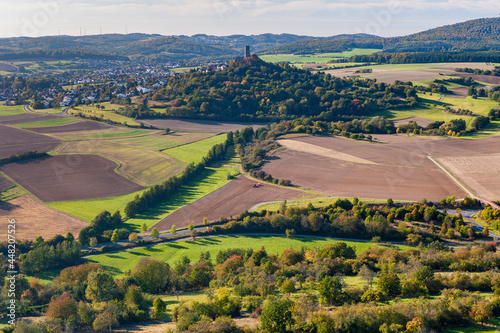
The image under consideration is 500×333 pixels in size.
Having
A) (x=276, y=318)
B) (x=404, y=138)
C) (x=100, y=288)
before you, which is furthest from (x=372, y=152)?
(x=100, y=288)

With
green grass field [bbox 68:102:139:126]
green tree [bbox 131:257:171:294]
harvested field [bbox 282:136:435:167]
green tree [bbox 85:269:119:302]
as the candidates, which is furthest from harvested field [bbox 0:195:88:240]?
green grass field [bbox 68:102:139:126]

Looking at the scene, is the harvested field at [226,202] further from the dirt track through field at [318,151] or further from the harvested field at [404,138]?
the harvested field at [404,138]

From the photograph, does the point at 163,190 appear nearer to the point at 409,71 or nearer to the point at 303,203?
the point at 303,203

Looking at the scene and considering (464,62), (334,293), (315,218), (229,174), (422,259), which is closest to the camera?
(334,293)

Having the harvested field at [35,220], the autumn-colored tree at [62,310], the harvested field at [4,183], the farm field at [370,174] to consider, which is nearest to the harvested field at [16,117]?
the harvested field at [4,183]

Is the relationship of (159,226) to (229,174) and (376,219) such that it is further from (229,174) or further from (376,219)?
(376,219)

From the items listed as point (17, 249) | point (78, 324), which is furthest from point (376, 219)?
point (17, 249)
